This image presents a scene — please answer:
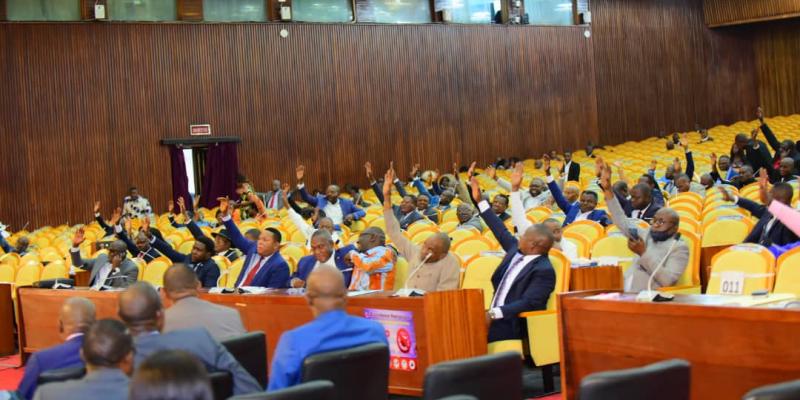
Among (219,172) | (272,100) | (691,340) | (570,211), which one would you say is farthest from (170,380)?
(272,100)

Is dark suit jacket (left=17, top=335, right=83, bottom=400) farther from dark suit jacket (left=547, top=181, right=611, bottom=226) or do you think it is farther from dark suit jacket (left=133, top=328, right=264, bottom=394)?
dark suit jacket (left=547, top=181, right=611, bottom=226)

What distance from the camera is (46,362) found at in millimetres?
3914

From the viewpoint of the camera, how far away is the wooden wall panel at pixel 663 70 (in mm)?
23203

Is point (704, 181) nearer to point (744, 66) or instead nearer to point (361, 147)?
point (361, 147)

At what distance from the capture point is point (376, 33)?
20.1 metres

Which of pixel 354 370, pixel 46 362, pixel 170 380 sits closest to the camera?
pixel 170 380

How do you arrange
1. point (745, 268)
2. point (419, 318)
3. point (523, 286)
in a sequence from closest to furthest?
1. point (745, 268)
2. point (419, 318)
3. point (523, 286)

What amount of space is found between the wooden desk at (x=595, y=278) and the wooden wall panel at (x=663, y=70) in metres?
17.8

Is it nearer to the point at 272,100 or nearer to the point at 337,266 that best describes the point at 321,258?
the point at 337,266

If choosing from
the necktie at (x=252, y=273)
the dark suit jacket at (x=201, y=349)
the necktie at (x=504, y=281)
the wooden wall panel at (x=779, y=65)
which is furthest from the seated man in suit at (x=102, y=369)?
the wooden wall panel at (x=779, y=65)

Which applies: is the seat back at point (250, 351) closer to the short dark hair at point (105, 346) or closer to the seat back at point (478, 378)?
the short dark hair at point (105, 346)

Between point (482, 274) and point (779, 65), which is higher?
point (779, 65)

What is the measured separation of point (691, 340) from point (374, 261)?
3074mm

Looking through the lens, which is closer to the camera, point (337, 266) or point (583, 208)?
point (337, 266)
